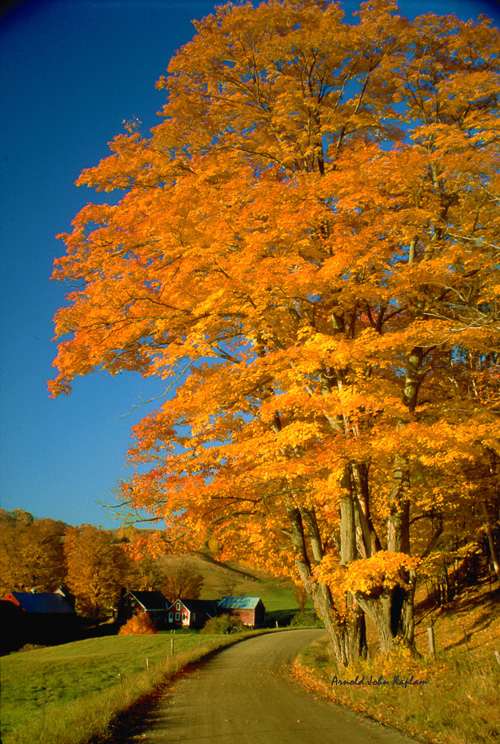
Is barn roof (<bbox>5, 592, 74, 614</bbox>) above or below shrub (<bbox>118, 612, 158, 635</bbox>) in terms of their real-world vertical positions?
above

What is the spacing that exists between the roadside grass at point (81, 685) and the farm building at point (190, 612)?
18.2 m

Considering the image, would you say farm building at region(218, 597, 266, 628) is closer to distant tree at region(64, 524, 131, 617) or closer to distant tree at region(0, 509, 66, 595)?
distant tree at region(64, 524, 131, 617)

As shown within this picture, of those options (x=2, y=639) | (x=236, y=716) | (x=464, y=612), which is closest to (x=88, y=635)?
(x=2, y=639)

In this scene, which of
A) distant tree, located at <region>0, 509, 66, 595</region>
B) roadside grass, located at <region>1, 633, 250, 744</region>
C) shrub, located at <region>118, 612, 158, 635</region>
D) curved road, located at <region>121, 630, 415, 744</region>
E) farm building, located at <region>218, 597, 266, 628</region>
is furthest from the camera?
farm building, located at <region>218, 597, 266, 628</region>

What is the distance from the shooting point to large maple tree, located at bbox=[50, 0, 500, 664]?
360 inches

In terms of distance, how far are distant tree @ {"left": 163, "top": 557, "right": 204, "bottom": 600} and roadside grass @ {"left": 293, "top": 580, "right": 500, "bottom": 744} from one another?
50.7m

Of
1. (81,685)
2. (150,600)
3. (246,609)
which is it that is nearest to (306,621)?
(246,609)

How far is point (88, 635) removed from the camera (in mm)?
47375

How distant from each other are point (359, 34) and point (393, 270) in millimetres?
6936

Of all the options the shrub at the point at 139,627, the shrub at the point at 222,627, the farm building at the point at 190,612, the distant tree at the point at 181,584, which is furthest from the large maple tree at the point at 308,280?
the distant tree at the point at 181,584

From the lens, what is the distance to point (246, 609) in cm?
5834

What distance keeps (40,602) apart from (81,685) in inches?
1310

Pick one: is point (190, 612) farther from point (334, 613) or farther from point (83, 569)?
point (334, 613)

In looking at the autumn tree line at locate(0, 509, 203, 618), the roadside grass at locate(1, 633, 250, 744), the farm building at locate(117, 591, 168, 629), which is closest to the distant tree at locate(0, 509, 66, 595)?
the autumn tree line at locate(0, 509, 203, 618)
